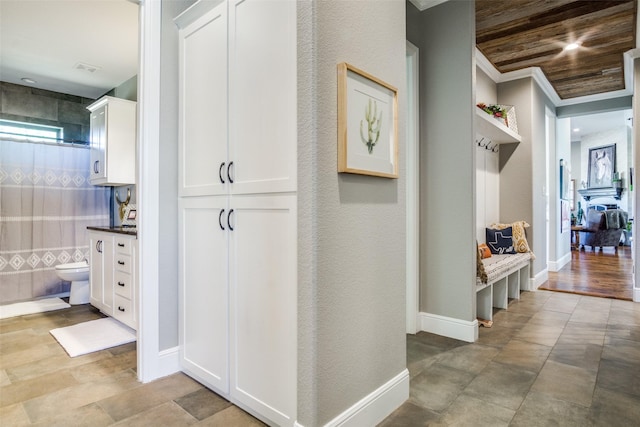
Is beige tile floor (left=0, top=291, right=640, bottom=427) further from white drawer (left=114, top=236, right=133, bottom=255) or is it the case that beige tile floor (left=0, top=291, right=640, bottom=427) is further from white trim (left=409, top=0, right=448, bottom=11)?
white trim (left=409, top=0, right=448, bottom=11)

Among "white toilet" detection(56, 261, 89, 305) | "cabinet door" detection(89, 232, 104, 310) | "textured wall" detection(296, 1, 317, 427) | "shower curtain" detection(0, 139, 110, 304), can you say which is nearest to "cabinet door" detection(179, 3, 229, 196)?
"textured wall" detection(296, 1, 317, 427)

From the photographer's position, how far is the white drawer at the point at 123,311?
299 centimetres

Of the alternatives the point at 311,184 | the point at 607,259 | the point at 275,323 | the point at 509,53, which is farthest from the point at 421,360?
the point at 607,259

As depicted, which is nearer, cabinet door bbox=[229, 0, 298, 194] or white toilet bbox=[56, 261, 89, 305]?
cabinet door bbox=[229, 0, 298, 194]

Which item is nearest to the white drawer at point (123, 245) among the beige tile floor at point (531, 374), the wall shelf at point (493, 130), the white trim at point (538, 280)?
the beige tile floor at point (531, 374)

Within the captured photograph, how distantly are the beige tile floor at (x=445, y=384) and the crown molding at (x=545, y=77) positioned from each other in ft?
9.52

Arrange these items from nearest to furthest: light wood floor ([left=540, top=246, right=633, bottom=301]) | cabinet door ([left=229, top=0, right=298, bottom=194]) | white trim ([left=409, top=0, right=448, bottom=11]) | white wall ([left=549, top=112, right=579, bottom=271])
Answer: cabinet door ([left=229, top=0, right=298, bottom=194]), white trim ([left=409, top=0, right=448, bottom=11]), light wood floor ([left=540, top=246, right=633, bottom=301]), white wall ([left=549, top=112, right=579, bottom=271])

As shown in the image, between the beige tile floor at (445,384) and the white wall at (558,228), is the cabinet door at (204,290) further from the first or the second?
the white wall at (558,228)

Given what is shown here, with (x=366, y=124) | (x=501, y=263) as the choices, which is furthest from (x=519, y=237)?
(x=366, y=124)

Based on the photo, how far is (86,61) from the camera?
391cm

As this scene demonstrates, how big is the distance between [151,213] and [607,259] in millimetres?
8020

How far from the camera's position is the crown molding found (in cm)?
409

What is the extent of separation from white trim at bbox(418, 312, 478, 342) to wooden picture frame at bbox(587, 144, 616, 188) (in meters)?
9.42

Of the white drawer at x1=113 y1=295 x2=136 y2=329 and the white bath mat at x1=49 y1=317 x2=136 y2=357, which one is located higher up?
the white drawer at x1=113 y1=295 x2=136 y2=329
